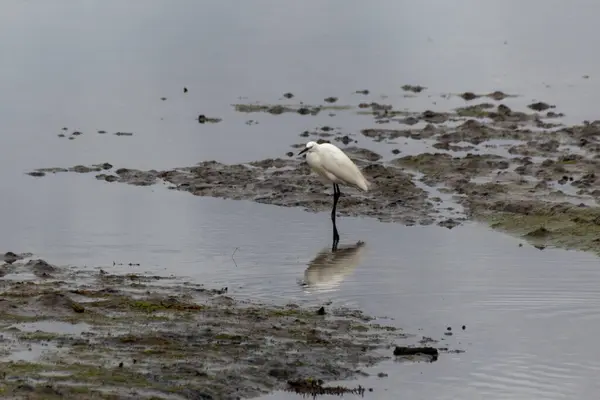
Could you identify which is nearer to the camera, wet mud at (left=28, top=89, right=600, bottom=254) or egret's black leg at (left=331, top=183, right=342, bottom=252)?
egret's black leg at (left=331, top=183, right=342, bottom=252)

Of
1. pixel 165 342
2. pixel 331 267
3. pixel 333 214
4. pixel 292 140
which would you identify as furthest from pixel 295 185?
pixel 165 342

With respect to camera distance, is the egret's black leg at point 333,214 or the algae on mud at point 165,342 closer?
the algae on mud at point 165,342

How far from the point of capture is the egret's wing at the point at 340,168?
60.7 feet

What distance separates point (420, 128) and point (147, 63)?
12.0 meters

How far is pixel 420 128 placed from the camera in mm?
24531

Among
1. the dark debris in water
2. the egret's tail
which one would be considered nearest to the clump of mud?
the egret's tail

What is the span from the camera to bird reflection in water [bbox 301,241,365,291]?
14477mm

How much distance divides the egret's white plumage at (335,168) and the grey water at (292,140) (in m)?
0.62

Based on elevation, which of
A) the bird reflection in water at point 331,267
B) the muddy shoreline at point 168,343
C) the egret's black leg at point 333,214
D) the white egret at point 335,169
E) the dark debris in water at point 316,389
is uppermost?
the white egret at point 335,169

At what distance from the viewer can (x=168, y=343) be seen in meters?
11.3

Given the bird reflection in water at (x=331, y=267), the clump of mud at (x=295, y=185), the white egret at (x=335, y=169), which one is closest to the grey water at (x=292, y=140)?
the bird reflection in water at (x=331, y=267)

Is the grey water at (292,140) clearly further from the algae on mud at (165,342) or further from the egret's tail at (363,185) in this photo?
the egret's tail at (363,185)

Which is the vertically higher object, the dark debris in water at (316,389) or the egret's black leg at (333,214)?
the egret's black leg at (333,214)

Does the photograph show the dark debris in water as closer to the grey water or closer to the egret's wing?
the grey water
